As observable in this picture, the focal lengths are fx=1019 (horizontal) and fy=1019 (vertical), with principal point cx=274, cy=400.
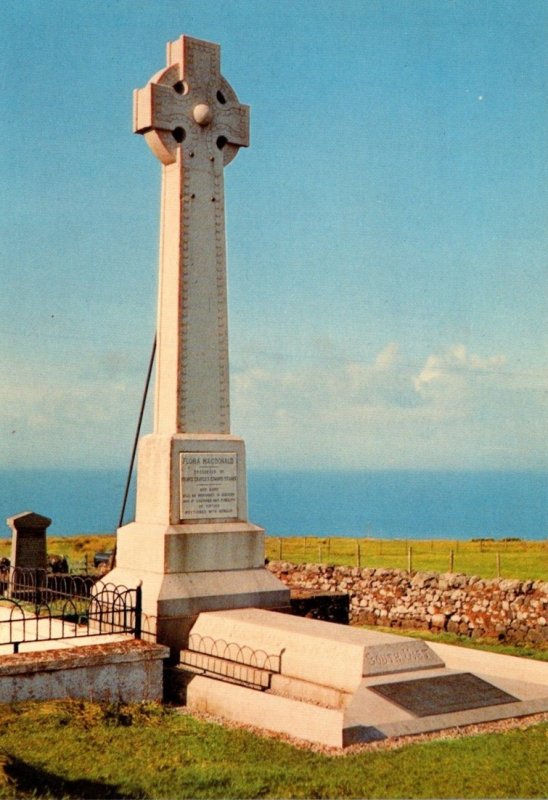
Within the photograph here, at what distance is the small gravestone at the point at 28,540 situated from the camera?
20.7 m

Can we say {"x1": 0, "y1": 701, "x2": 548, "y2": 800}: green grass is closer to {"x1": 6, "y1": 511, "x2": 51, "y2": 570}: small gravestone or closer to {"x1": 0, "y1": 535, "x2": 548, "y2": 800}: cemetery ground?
{"x1": 0, "y1": 535, "x2": 548, "y2": 800}: cemetery ground

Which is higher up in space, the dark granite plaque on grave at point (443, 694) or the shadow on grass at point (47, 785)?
the dark granite plaque on grave at point (443, 694)

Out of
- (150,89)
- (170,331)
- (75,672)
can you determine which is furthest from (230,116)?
(75,672)

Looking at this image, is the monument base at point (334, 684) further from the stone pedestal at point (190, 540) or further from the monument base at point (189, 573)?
the stone pedestal at point (190, 540)

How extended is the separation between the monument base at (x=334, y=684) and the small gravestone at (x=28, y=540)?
30.9 ft

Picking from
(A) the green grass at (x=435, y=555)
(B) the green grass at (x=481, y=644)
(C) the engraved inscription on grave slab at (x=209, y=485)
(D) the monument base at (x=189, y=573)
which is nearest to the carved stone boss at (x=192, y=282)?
(C) the engraved inscription on grave slab at (x=209, y=485)

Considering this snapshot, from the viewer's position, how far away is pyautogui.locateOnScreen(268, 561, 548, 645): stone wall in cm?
1673

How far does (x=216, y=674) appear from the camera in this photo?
1150 centimetres

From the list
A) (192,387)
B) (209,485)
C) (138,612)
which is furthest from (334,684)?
(192,387)

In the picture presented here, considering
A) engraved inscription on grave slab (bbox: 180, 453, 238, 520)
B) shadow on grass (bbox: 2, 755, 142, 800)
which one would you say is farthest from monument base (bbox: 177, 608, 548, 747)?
shadow on grass (bbox: 2, 755, 142, 800)

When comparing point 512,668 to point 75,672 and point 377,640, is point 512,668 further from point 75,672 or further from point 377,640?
point 75,672

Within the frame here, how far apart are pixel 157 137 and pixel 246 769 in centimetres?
839

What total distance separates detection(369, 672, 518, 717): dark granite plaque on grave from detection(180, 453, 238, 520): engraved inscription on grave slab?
404 centimetres

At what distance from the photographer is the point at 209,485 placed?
527 inches
